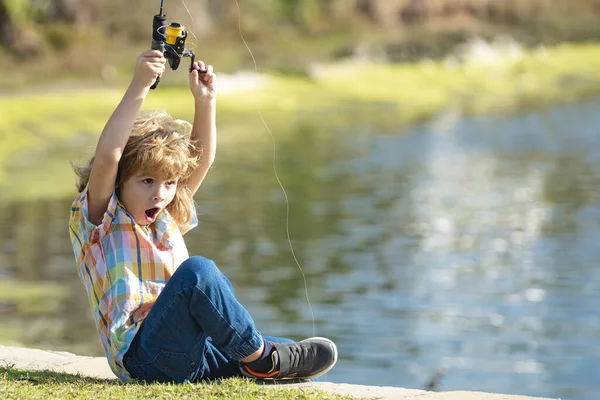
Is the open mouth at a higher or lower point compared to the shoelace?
higher

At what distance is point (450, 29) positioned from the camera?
109 ft

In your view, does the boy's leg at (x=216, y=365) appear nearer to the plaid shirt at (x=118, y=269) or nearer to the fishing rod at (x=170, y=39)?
the plaid shirt at (x=118, y=269)

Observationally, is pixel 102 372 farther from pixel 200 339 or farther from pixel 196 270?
pixel 196 270

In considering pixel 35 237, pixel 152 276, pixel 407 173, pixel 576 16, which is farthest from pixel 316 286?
pixel 576 16

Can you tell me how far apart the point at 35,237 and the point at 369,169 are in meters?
6.22

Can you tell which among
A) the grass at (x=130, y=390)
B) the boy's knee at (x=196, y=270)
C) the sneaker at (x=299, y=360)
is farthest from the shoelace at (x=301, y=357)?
the boy's knee at (x=196, y=270)

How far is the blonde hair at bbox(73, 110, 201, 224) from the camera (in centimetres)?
436

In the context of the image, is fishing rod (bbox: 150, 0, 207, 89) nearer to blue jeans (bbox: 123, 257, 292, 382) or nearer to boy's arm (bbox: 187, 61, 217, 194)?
boy's arm (bbox: 187, 61, 217, 194)

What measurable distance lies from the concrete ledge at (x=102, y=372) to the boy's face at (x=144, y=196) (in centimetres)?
74

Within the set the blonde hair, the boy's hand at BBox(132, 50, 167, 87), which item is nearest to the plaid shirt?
the blonde hair

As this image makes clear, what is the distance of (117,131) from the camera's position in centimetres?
424

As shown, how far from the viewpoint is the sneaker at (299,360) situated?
4457 mm

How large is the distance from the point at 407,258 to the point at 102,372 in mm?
6302

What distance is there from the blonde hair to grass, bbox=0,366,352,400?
70 centimetres
